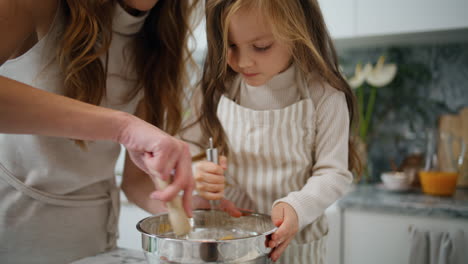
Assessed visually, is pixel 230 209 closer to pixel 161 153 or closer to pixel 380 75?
pixel 161 153

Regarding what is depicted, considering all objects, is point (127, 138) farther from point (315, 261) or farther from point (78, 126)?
point (315, 261)

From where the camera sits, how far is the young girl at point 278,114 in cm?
75

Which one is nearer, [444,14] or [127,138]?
[127,138]

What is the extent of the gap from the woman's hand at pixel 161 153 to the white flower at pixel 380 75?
5.09 ft

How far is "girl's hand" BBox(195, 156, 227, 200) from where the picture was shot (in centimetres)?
75

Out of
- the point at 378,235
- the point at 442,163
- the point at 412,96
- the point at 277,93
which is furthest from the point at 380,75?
the point at 277,93

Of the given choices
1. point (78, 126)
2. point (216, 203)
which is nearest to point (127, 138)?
point (78, 126)

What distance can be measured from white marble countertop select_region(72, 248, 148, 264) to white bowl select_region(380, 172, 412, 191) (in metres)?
1.28

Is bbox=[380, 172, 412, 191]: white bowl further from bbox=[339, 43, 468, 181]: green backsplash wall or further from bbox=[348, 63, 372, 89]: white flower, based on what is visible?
bbox=[348, 63, 372, 89]: white flower

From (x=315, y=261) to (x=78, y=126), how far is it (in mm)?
562

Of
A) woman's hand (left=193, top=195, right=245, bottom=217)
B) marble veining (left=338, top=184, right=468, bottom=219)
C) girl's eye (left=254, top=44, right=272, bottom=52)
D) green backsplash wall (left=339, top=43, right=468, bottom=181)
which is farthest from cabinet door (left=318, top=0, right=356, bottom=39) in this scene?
woman's hand (left=193, top=195, right=245, bottom=217)

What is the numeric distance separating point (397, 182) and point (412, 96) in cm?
51

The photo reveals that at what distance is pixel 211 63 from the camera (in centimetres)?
83

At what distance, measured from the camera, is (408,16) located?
5.44ft
